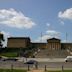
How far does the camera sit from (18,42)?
442 feet

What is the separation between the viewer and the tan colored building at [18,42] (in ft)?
438

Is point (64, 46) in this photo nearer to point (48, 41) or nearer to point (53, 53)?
point (48, 41)

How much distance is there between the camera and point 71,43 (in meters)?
126

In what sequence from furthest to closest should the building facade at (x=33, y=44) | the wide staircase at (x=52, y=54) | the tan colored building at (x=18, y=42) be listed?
the tan colored building at (x=18, y=42)
the building facade at (x=33, y=44)
the wide staircase at (x=52, y=54)

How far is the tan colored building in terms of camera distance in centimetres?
13338

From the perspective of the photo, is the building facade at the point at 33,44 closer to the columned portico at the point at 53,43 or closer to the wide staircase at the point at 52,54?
the columned portico at the point at 53,43

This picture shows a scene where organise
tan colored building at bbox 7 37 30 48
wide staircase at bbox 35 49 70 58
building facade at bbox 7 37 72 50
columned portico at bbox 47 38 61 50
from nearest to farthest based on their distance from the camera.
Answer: wide staircase at bbox 35 49 70 58
columned portico at bbox 47 38 61 50
building facade at bbox 7 37 72 50
tan colored building at bbox 7 37 30 48

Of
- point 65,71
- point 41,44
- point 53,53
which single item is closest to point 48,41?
point 41,44

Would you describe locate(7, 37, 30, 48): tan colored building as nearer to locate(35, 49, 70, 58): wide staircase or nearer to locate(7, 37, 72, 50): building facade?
locate(7, 37, 72, 50): building facade

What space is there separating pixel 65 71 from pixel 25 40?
9947cm

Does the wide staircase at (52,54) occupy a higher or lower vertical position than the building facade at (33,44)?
lower

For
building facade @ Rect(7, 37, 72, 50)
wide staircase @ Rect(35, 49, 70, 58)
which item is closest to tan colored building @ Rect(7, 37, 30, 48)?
building facade @ Rect(7, 37, 72, 50)

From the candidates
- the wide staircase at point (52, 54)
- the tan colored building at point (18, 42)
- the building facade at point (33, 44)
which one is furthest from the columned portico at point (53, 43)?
the wide staircase at point (52, 54)

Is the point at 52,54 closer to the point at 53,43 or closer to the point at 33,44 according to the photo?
the point at 53,43
